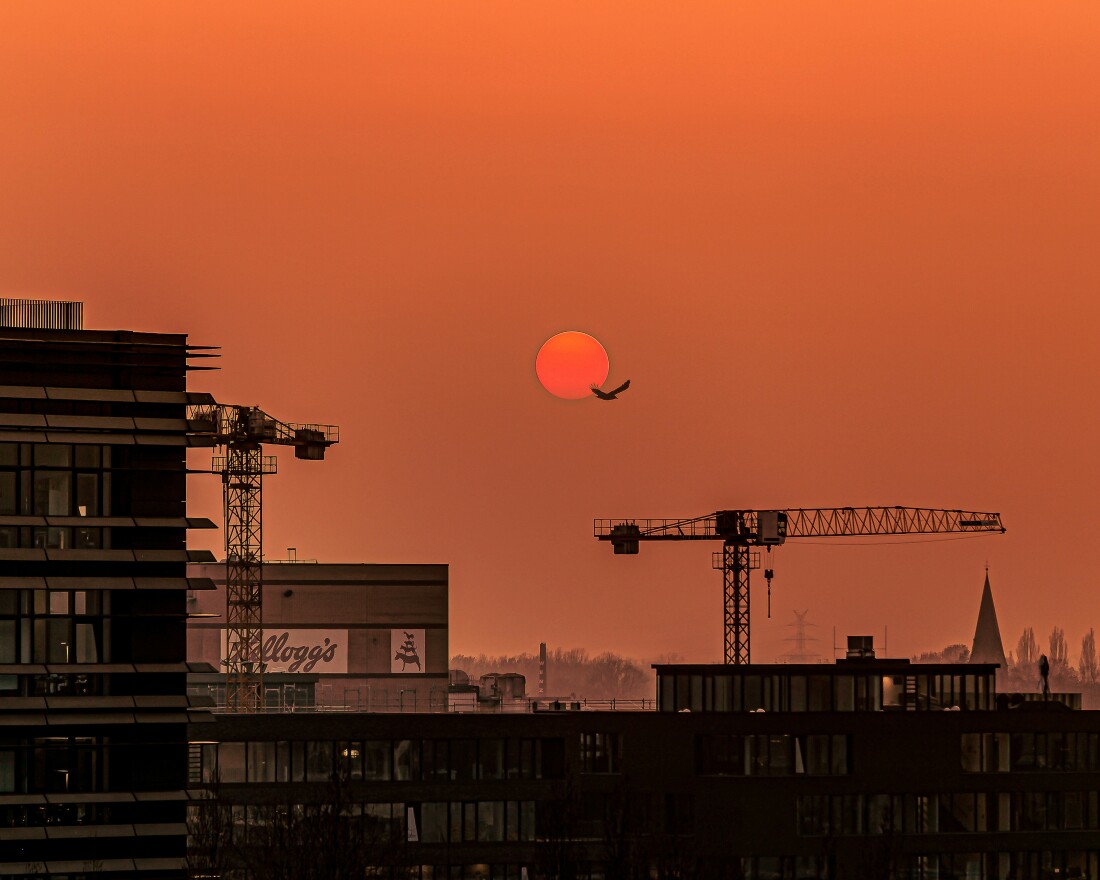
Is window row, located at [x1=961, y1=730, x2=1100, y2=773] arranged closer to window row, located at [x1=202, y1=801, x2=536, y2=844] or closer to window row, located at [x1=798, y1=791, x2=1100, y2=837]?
window row, located at [x1=798, y1=791, x2=1100, y2=837]

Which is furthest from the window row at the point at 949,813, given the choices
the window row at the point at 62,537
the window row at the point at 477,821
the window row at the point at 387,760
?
the window row at the point at 62,537

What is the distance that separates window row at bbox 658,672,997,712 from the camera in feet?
444

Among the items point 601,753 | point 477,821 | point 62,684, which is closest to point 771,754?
point 601,753

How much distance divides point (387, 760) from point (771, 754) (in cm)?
2457

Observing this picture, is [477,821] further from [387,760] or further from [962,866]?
[962,866]

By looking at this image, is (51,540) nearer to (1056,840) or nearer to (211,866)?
(211,866)

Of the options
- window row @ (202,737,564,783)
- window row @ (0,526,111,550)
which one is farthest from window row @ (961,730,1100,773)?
window row @ (0,526,111,550)

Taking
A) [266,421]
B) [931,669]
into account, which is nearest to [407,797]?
[931,669]

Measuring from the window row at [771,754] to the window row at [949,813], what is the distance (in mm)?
2085

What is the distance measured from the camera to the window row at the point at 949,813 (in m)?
130

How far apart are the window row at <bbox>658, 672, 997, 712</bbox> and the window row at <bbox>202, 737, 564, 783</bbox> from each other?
49.3ft

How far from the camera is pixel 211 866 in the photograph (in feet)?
330

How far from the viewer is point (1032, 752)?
134000mm

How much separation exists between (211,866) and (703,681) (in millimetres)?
44757
